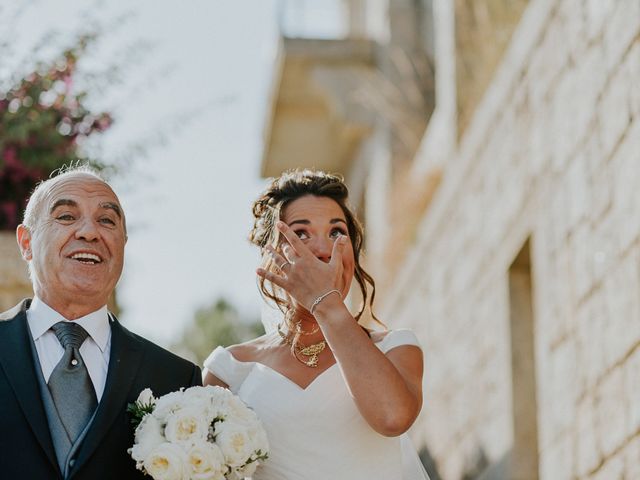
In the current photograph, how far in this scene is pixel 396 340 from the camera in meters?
4.89

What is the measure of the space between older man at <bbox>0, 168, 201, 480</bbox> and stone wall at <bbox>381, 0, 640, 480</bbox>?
76.7 inches

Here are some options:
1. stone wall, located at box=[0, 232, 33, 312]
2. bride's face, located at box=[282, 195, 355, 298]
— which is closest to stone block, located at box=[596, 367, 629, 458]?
bride's face, located at box=[282, 195, 355, 298]

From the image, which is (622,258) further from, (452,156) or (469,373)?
(452,156)

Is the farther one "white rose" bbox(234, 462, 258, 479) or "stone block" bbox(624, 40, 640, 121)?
"stone block" bbox(624, 40, 640, 121)

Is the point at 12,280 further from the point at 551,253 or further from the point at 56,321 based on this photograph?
the point at 551,253

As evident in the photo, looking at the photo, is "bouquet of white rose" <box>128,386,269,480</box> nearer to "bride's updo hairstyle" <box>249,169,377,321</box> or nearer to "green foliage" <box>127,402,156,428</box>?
"green foliage" <box>127,402,156,428</box>

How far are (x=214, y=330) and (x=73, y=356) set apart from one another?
19468 millimetres

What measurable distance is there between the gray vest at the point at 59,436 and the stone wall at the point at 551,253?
2.27 metres

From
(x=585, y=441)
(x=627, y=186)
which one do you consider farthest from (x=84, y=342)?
(x=585, y=441)

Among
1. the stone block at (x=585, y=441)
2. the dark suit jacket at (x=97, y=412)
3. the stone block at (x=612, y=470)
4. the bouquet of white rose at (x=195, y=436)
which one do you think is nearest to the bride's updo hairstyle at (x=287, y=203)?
the dark suit jacket at (x=97, y=412)

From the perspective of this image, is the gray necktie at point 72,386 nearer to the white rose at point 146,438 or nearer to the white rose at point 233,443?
the white rose at point 146,438

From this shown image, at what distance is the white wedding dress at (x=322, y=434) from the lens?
4891 mm

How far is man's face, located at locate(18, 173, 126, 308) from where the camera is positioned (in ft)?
14.8

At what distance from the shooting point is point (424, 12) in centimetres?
1416
